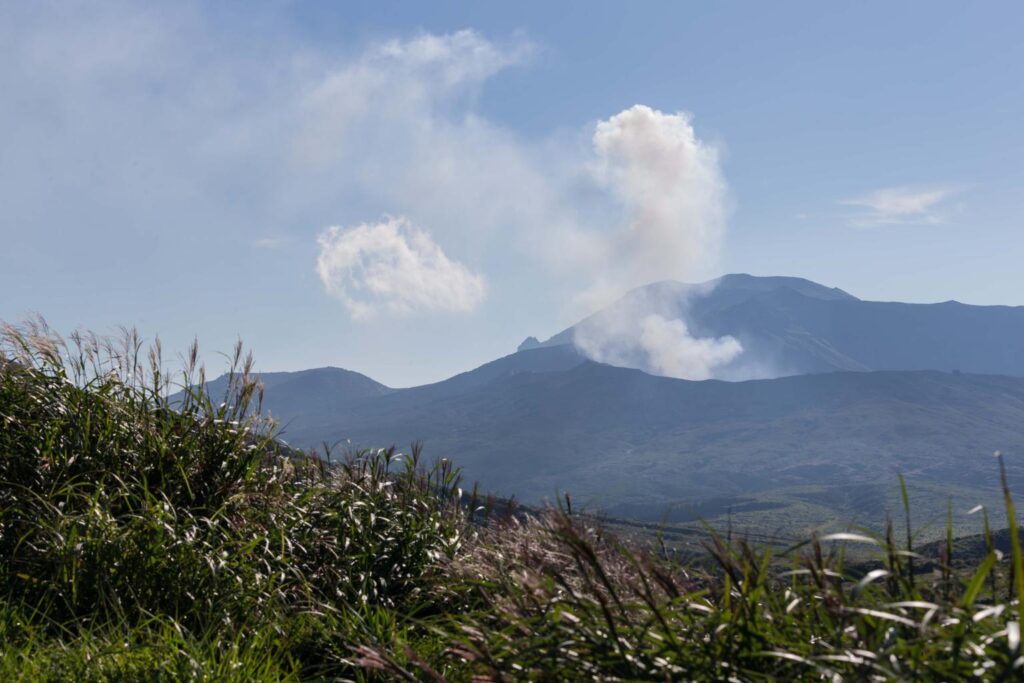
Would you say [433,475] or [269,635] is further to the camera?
[433,475]

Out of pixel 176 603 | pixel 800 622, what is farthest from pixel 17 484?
pixel 800 622

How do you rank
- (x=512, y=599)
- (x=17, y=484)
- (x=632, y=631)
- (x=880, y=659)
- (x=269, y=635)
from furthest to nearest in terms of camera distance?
1. (x=17, y=484)
2. (x=269, y=635)
3. (x=512, y=599)
4. (x=632, y=631)
5. (x=880, y=659)

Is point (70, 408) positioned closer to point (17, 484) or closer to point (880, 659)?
point (17, 484)

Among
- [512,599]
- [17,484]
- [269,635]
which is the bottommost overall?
[269,635]

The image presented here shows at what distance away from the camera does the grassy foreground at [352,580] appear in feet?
8.68

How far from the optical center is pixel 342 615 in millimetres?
4719

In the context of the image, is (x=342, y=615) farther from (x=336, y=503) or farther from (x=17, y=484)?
(x=17, y=484)

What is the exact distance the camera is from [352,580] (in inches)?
222

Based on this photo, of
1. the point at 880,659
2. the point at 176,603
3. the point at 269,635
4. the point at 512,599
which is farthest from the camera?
the point at 176,603

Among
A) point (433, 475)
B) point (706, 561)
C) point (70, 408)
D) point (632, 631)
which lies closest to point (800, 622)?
point (632, 631)

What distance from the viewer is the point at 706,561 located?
3846 mm

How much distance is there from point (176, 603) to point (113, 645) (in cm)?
83

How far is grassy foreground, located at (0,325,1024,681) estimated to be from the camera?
2.64 metres

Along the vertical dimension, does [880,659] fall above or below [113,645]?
above
